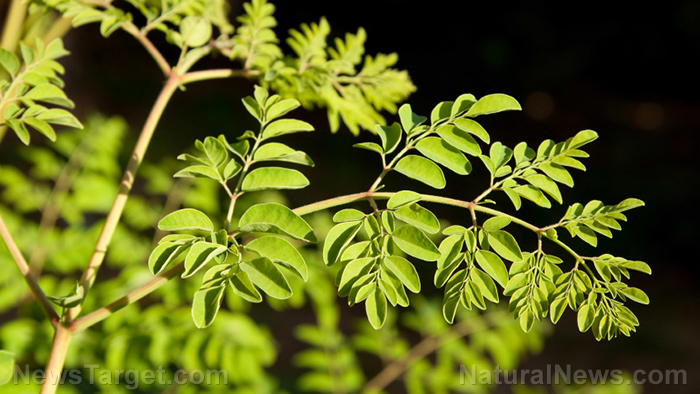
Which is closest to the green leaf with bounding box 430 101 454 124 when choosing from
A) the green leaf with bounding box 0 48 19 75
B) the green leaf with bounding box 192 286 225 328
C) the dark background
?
the green leaf with bounding box 192 286 225 328

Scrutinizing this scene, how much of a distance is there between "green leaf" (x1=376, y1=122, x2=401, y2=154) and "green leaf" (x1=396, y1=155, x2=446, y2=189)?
0.02m

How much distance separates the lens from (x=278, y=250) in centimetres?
65

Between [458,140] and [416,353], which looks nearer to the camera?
[458,140]

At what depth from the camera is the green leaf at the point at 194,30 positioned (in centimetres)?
97

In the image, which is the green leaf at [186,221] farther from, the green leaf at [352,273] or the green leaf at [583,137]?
the green leaf at [583,137]

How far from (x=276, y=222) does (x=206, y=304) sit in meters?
0.12

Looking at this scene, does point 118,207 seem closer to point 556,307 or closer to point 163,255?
point 163,255

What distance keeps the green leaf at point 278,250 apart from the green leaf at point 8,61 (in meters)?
0.49

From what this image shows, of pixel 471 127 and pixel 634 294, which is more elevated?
pixel 471 127

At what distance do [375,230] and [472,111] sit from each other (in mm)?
182

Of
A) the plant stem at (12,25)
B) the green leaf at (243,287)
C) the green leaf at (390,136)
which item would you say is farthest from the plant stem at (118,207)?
the plant stem at (12,25)

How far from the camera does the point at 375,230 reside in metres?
0.67

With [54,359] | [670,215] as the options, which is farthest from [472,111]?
[670,215]

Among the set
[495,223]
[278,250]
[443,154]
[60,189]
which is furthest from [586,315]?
[60,189]
